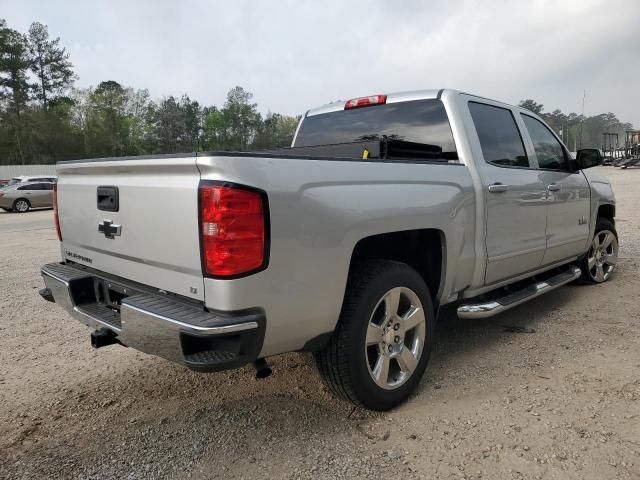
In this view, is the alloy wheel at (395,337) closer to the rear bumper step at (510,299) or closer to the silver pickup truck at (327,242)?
the silver pickup truck at (327,242)

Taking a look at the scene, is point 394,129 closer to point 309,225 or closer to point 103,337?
point 309,225

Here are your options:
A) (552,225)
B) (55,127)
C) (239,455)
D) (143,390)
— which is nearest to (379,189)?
(239,455)

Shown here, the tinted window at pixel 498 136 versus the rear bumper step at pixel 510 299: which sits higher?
the tinted window at pixel 498 136

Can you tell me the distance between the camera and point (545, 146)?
4574mm

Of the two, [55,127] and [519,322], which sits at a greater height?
[55,127]

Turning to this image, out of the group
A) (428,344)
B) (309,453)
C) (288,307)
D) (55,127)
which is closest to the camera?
(288,307)

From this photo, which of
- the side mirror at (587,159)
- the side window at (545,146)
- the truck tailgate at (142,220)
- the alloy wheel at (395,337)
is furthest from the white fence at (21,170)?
the alloy wheel at (395,337)

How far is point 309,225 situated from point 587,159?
3666 mm

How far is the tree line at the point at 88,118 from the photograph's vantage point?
5538 cm

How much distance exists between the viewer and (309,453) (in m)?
2.52

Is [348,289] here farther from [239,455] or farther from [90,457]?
[90,457]

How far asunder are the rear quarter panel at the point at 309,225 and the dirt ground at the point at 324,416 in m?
0.67

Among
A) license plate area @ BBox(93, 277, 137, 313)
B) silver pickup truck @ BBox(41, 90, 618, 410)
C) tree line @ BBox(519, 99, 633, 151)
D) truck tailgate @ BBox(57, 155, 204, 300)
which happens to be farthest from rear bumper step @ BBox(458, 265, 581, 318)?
tree line @ BBox(519, 99, 633, 151)

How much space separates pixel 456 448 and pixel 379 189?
4.57 feet
